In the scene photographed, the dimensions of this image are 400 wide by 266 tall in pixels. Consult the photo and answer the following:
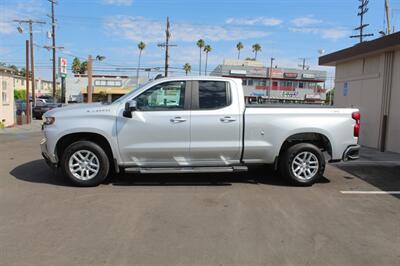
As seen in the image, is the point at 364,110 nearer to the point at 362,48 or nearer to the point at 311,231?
the point at 362,48

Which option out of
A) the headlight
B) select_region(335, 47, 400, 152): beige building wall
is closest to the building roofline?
select_region(335, 47, 400, 152): beige building wall

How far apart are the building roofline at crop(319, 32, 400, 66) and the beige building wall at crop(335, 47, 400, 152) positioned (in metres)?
0.35

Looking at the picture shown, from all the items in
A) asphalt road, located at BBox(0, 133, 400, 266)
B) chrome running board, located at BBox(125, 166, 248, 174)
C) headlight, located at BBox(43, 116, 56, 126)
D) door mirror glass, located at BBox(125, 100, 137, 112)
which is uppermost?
door mirror glass, located at BBox(125, 100, 137, 112)

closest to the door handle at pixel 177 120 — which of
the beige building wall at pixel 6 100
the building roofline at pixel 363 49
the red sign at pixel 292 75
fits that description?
the building roofline at pixel 363 49

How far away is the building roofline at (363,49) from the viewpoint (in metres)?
11.2

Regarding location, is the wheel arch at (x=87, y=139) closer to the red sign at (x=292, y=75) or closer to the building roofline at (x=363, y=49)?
the building roofline at (x=363, y=49)

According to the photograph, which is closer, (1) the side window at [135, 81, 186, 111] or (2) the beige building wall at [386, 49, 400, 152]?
(1) the side window at [135, 81, 186, 111]

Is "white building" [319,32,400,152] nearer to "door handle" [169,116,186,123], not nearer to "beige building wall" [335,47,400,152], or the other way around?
"beige building wall" [335,47,400,152]

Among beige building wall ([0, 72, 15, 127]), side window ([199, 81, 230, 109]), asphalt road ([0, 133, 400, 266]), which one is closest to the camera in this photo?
asphalt road ([0, 133, 400, 266])

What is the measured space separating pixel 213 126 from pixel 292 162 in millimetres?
1634

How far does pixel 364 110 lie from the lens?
13.4 m

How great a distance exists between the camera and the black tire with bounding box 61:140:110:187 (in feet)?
22.2

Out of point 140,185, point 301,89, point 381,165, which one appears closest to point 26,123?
point 140,185

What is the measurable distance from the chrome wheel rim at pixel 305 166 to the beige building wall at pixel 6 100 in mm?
17608
